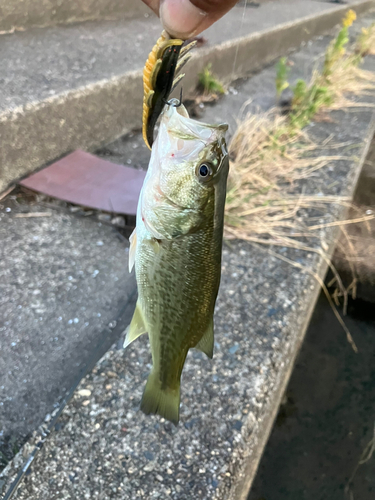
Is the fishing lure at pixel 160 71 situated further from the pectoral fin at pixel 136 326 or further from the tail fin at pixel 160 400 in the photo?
the tail fin at pixel 160 400

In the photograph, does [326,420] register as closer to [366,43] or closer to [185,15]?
[185,15]

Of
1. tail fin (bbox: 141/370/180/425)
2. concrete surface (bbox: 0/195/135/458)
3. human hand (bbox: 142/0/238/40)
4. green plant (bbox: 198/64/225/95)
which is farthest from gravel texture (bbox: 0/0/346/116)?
tail fin (bbox: 141/370/180/425)

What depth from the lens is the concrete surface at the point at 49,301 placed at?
1.41 meters

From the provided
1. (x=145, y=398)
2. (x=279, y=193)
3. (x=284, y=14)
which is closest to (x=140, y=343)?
(x=145, y=398)

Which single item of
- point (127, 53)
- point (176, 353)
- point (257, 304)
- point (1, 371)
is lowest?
point (1, 371)

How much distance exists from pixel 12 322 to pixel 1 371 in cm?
22

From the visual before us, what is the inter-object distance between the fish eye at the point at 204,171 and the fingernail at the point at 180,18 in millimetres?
321

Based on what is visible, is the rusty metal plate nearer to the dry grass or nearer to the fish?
the fish

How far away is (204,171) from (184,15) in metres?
0.38

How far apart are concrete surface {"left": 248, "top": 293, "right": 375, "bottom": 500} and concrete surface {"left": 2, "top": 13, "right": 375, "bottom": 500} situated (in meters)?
0.71

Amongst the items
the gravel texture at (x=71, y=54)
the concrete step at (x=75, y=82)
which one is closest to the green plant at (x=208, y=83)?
the concrete step at (x=75, y=82)

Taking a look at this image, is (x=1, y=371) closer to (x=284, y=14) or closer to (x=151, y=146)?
(x=151, y=146)

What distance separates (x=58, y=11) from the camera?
10.8 feet

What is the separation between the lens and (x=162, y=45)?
0.82 m
